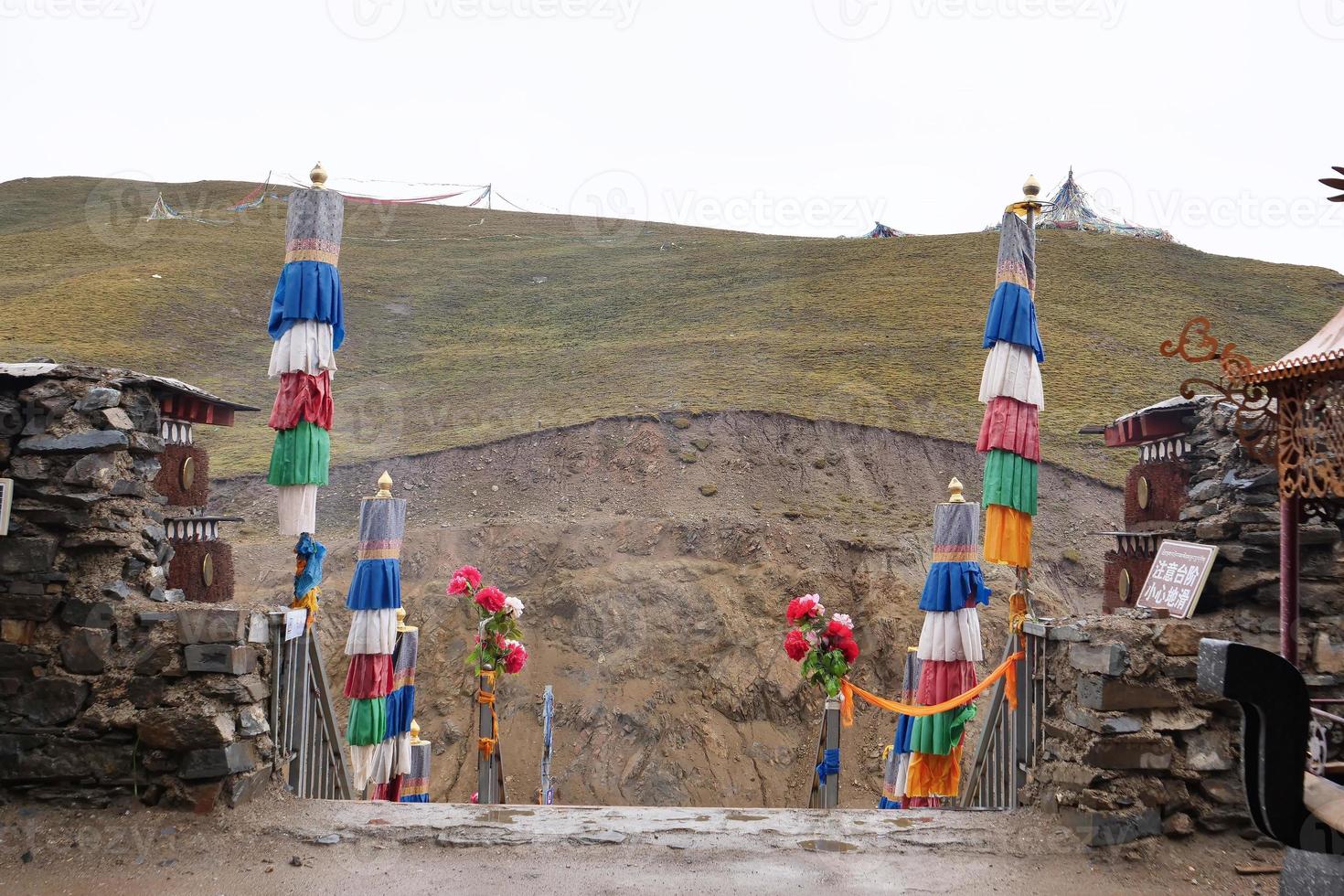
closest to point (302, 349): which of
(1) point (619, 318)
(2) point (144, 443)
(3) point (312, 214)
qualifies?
(3) point (312, 214)

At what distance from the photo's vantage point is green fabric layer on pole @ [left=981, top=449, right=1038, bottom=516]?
870 cm

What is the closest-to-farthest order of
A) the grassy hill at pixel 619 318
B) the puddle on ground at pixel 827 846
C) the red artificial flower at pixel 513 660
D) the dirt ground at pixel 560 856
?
the dirt ground at pixel 560 856 → the puddle on ground at pixel 827 846 → the red artificial flower at pixel 513 660 → the grassy hill at pixel 619 318

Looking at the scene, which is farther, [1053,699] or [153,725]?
[1053,699]

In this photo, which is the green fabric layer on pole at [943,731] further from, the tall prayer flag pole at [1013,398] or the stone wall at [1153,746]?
the stone wall at [1153,746]

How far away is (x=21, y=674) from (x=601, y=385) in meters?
20.7

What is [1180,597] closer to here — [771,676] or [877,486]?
[771,676]

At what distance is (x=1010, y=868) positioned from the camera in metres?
5.97

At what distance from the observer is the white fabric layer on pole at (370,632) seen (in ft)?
32.5

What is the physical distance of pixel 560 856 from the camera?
6117mm

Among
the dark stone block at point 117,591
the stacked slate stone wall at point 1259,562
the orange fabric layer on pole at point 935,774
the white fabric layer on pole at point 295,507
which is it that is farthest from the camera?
the orange fabric layer on pole at point 935,774

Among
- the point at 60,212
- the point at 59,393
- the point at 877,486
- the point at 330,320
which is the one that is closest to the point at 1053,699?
the point at 330,320

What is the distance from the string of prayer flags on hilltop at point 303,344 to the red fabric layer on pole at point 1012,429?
18.4 feet

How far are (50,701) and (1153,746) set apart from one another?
271 inches

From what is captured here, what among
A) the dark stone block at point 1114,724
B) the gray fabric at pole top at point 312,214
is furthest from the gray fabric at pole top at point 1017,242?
the gray fabric at pole top at point 312,214
